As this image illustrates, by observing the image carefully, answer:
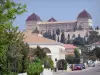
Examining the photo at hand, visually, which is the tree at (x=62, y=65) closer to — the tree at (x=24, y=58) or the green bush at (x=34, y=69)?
the green bush at (x=34, y=69)

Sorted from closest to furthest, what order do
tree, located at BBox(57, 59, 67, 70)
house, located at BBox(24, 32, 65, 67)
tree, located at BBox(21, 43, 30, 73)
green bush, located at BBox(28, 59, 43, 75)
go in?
tree, located at BBox(21, 43, 30, 73) < green bush, located at BBox(28, 59, 43, 75) < tree, located at BBox(57, 59, 67, 70) < house, located at BBox(24, 32, 65, 67)

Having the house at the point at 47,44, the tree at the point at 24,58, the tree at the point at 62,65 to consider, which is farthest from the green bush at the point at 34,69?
the house at the point at 47,44

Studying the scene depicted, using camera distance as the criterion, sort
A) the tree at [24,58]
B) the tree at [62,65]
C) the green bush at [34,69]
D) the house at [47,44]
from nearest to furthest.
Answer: the tree at [24,58], the green bush at [34,69], the tree at [62,65], the house at [47,44]

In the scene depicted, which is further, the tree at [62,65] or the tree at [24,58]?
the tree at [62,65]

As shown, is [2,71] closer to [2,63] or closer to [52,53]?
[2,63]

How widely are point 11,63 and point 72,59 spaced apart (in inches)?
3239

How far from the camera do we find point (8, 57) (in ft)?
82.3

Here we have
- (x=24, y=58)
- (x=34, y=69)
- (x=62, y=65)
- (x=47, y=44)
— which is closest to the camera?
(x=24, y=58)

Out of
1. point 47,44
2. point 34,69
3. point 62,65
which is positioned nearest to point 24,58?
point 34,69

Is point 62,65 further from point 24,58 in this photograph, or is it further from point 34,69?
point 24,58

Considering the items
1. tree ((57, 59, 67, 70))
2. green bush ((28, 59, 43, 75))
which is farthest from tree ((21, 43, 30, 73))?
tree ((57, 59, 67, 70))

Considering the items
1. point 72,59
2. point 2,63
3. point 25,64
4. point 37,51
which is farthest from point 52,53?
point 2,63

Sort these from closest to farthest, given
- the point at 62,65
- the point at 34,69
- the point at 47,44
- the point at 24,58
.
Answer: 1. the point at 24,58
2. the point at 34,69
3. the point at 62,65
4. the point at 47,44

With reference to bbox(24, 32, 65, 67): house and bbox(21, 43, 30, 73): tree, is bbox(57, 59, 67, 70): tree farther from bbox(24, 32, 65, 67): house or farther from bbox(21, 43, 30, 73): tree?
bbox(21, 43, 30, 73): tree
